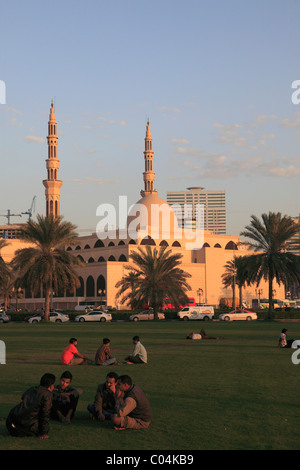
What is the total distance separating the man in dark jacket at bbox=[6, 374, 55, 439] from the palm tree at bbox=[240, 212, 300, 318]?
40.6 m

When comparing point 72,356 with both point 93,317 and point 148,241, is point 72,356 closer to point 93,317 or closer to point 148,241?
point 93,317

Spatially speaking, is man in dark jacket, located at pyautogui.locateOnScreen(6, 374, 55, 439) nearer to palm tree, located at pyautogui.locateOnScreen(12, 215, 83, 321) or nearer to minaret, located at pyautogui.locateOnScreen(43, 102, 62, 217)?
palm tree, located at pyautogui.locateOnScreen(12, 215, 83, 321)

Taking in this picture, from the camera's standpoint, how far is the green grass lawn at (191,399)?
314 inches

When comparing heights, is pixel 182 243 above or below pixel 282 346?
above

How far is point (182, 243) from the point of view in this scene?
9625 cm

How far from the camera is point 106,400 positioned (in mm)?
9719

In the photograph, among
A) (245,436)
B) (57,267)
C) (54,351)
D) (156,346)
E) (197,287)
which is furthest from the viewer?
(197,287)

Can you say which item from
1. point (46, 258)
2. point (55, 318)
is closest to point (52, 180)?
point (55, 318)

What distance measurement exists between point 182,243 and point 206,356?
7679cm

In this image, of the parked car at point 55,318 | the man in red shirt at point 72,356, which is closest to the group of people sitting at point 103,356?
the man in red shirt at point 72,356

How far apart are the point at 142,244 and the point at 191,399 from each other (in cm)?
7887

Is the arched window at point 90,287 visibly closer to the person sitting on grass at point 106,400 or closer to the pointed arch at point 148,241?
the pointed arch at point 148,241
